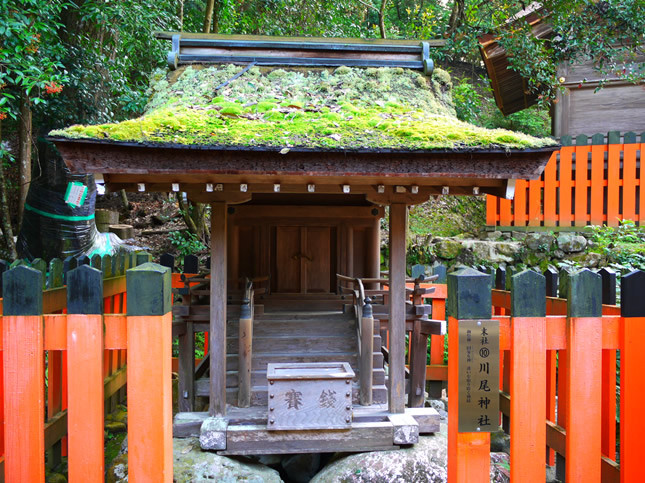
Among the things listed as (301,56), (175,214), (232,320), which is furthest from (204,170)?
(175,214)

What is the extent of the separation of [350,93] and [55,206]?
537 centimetres

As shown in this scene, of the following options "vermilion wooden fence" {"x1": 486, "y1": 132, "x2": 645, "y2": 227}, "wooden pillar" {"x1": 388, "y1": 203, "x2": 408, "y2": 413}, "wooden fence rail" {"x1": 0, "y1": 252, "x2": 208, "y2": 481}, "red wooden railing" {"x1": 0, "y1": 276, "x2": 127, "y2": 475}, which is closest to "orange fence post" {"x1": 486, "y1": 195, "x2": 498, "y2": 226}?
"vermilion wooden fence" {"x1": 486, "y1": 132, "x2": 645, "y2": 227}

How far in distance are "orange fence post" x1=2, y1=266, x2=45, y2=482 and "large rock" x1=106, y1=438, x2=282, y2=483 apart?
1505 mm

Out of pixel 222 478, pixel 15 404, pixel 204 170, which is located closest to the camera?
pixel 15 404

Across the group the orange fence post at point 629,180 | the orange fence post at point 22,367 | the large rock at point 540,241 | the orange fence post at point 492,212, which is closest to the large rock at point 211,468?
the orange fence post at point 22,367

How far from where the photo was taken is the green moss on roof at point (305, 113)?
13.4 feet

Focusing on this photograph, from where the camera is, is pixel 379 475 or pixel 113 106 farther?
pixel 113 106

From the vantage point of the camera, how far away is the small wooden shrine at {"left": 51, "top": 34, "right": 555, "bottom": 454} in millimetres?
4074

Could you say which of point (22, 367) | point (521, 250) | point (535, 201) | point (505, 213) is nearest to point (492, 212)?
point (505, 213)

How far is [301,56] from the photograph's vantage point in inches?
261

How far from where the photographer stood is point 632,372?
309cm

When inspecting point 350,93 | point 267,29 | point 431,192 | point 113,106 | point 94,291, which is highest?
point 267,29

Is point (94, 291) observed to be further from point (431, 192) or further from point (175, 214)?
point (175, 214)

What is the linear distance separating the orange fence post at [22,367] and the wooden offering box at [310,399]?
222cm
